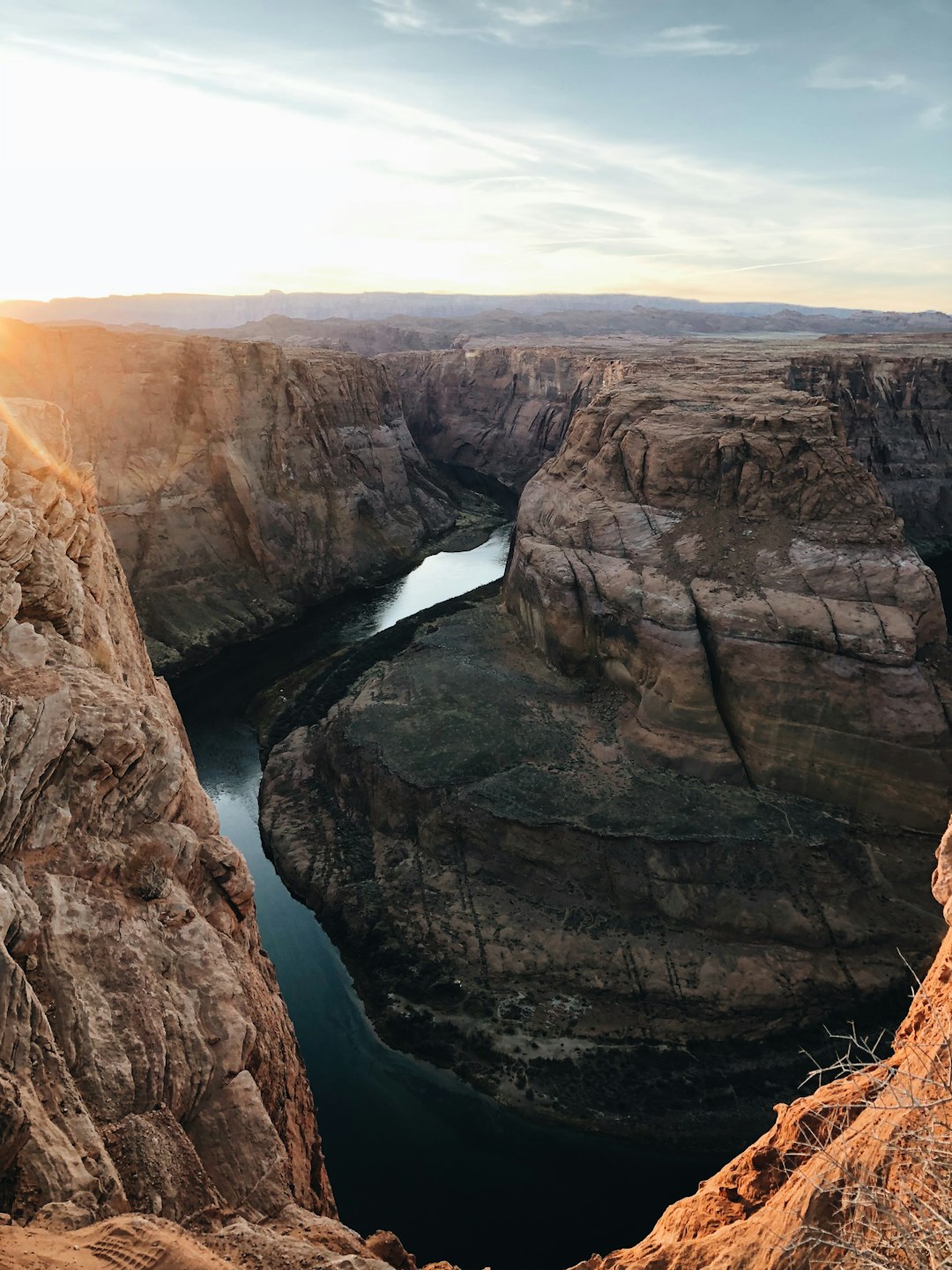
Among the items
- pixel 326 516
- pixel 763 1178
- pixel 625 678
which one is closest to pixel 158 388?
pixel 326 516

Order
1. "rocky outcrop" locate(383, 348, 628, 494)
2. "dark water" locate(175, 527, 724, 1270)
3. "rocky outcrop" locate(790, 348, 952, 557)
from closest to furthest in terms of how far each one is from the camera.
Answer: "dark water" locate(175, 527, 724, 1270)
"rocky outcrop" locate(790, 348, 952, 557)
"rocky outcrop" locate(383, 348, 628, 494)

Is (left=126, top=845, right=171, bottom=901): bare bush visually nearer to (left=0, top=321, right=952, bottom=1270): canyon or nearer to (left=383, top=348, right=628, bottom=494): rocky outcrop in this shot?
(left=0, top=321, right=952, bottom=1270): canyon

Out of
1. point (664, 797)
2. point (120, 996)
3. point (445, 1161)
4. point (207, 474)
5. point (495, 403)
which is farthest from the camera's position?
point (495, 403)

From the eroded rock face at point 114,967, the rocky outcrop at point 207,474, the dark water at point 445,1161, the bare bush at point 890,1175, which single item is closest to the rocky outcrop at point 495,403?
the rocky outcrop at point 207,474

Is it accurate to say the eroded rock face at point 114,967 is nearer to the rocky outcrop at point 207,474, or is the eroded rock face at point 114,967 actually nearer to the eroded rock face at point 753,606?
the eroded rock face at point 753,606

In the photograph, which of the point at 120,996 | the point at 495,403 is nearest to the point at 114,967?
the point at 120,996

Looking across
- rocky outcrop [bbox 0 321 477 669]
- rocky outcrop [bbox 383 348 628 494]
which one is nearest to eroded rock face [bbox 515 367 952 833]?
rocky outcrop [bbox 0 321 477 669]

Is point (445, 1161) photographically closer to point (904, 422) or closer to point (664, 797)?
point (664, 797)
